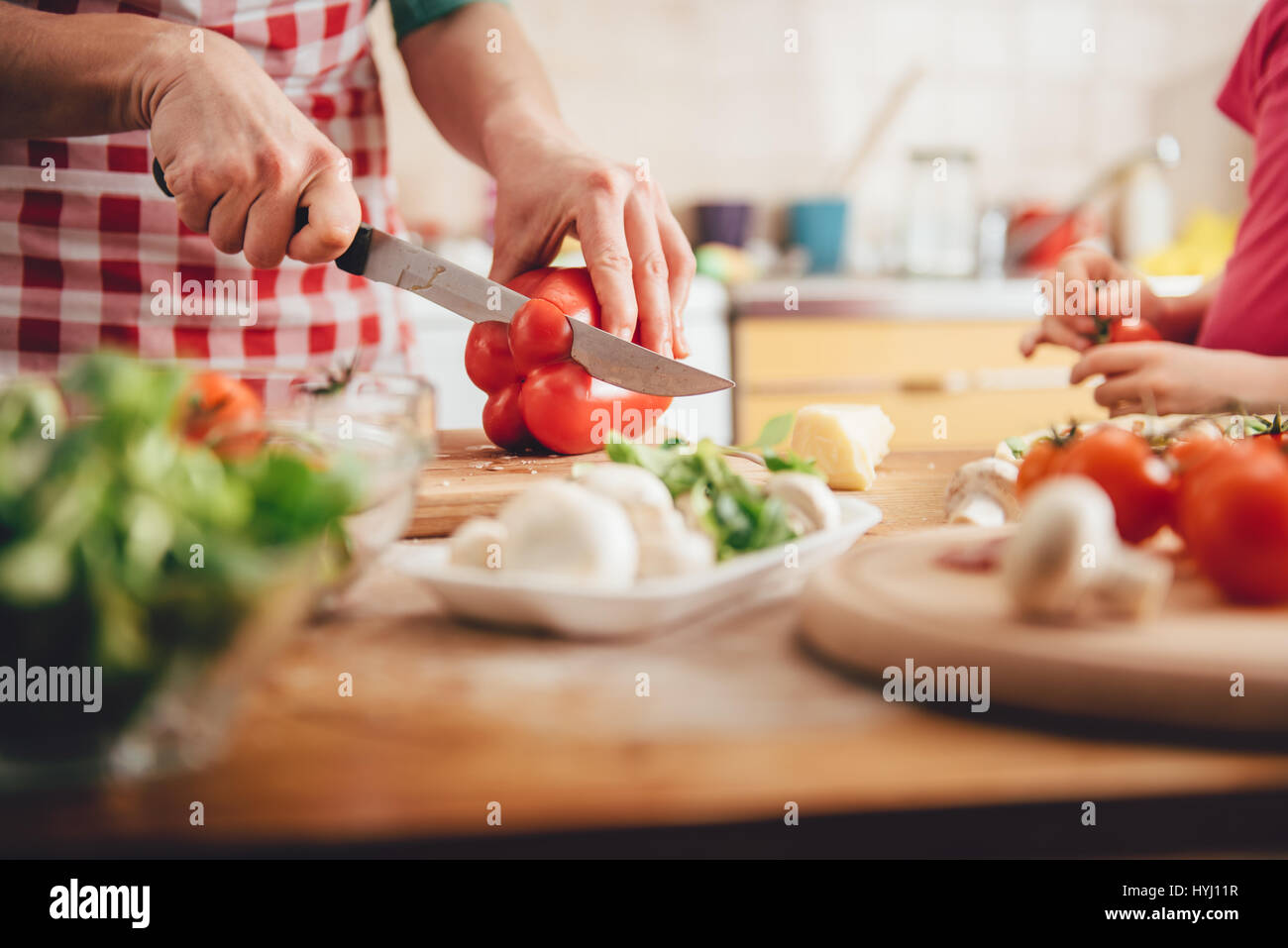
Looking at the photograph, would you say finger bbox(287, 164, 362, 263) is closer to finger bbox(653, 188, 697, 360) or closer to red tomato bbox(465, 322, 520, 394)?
red tomato bbox(465, 322, 520, 394)

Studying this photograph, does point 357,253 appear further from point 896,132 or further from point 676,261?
point 896,132

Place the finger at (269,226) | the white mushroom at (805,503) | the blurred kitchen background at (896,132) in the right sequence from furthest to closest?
the blurred kitchen background at (896,132) → the finger at (269,226) → the white mushroom at (805,503)

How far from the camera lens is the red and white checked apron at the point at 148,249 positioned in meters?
1.14

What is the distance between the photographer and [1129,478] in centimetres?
61

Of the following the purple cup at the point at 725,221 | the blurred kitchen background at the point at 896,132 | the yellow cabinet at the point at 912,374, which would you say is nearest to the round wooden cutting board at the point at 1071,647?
the yellow cabinet at the point at 912,374

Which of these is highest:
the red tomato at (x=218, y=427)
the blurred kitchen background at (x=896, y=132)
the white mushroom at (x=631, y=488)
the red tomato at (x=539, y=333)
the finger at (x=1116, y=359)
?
the blurred kitchen background at (x=896, y=132)

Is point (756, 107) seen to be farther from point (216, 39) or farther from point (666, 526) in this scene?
point (666, 526)

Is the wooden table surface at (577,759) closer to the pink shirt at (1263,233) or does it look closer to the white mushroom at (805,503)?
the white mushroom at (805,503)

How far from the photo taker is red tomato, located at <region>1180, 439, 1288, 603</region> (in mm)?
518

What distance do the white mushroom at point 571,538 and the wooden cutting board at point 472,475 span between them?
0.30 m
